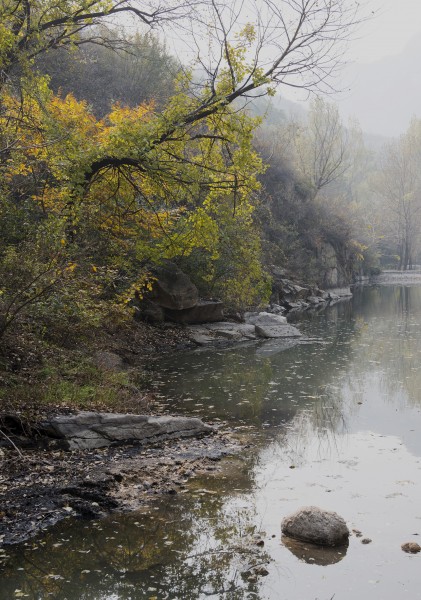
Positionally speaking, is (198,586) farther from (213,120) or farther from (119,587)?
(213,120)

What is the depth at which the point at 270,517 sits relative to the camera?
21.3 feet

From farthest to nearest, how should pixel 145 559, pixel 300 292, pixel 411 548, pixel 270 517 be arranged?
pixel 300 292, pixel 270 517, pixel 411 548, pixel 145 559

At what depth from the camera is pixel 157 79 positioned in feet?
102

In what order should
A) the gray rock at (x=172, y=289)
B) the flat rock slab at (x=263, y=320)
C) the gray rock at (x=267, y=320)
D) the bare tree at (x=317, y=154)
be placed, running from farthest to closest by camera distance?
the bare tree at (x=317, y=154)
the flat rock slab at (x=263, y=320)
the gray rock at (x=267, y=320)
the gray rock at (x=172, y=289)

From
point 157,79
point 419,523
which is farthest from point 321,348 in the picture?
point 157,79

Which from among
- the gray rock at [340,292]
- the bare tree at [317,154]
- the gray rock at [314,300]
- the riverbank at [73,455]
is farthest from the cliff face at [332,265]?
the riverbank at [73,455]

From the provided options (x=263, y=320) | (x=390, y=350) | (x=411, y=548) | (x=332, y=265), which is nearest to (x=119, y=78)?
(x=263, y=320)

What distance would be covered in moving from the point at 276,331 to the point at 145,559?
15.8 m

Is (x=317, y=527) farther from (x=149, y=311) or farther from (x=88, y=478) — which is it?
(x=149, y=311)

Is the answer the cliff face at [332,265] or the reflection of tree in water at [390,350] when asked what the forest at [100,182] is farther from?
the cliff face at [332,265]

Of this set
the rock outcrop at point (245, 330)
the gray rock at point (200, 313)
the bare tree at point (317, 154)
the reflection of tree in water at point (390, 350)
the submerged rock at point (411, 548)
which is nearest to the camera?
the submerged rock at point (411, 548)

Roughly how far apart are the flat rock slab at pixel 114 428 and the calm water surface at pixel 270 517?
3.78ft

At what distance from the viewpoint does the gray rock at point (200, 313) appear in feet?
64.4

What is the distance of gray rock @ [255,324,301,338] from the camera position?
20.7 meters
